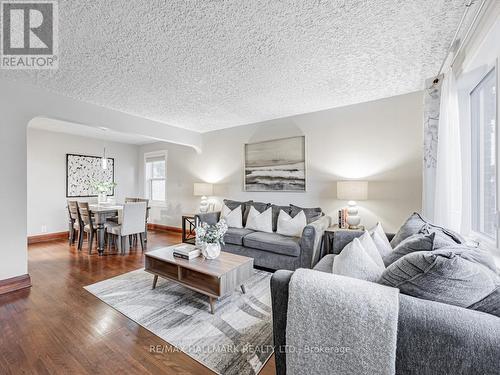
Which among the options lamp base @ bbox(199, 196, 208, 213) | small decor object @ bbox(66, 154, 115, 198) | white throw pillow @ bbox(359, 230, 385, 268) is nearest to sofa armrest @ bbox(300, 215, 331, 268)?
white throw pillow @ bbox(359, 230, 385, 268)

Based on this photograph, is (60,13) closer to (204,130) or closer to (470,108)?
(204,130)

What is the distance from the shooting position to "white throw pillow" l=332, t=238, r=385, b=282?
4.21 ft

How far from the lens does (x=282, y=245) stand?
2.99 metres

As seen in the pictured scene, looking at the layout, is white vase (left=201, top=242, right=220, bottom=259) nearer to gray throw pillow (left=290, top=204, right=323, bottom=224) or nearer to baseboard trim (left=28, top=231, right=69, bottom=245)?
gray throw pillow (left=290, top=204, right=323, bottom=224)

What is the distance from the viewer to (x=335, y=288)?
40.7 inches

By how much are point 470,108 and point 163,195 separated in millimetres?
6197

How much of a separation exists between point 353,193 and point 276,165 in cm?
153

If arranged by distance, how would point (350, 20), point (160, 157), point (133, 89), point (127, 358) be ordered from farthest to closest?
1. point (160, 157)
2. point (133, 89)
3. point (350, 20)
4. point (127, 358)

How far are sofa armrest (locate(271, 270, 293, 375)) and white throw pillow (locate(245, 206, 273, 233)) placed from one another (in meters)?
2.41

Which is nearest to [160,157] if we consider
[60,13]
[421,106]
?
[60,13]

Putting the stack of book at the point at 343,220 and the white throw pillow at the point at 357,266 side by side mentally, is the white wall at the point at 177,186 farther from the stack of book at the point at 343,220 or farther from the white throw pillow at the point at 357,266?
the white throw pillow at the point at 357,266

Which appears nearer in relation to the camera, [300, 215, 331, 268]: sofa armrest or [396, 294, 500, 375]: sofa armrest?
[396, 294, 500, 375]: sofa armrest

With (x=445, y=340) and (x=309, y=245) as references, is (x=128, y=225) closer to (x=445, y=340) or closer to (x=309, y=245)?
(x=309, y=245)

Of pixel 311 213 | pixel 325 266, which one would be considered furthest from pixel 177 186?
pixel 325 266
